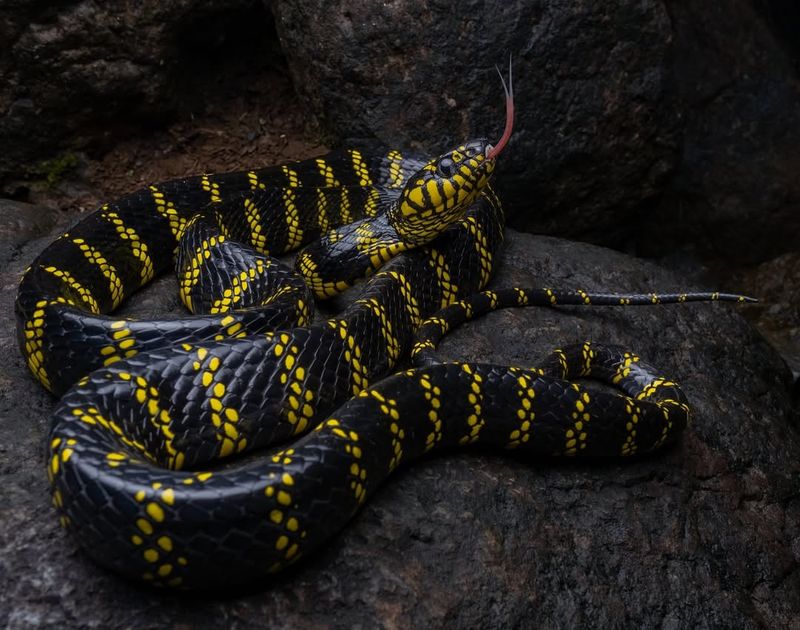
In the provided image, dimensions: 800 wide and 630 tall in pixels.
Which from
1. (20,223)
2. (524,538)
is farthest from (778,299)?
(20,223)

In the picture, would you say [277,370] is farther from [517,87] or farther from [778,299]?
[778,299]

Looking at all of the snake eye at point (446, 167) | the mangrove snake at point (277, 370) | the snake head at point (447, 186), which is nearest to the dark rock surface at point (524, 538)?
the mangrove snake at point (277, 370)

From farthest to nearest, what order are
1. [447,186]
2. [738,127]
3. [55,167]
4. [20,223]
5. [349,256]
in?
[738,127] < [55,167] < [20,223] < [349,256] < [447,186]

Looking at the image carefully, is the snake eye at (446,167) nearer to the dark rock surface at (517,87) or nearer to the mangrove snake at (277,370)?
the mangrove snake at (277,370)

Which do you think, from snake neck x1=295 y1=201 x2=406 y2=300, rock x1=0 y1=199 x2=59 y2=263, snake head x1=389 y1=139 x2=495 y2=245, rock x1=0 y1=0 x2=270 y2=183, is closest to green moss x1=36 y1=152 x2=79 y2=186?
rock x1=0 y1=0 x2=270 y2=183

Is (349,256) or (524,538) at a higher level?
(349,256)
